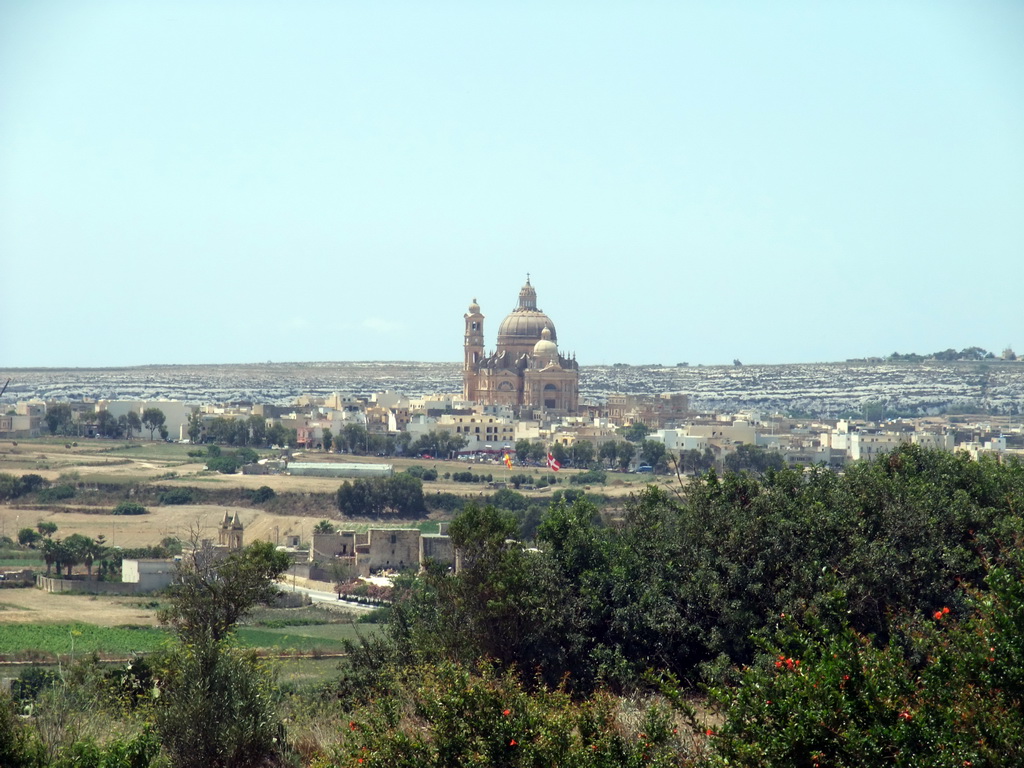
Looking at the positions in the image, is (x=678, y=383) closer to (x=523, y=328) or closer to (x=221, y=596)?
(x=523, y=328)

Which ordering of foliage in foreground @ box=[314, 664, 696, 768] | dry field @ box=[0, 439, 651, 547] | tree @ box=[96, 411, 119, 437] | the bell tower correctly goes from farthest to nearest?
the bell tower → tree @ box=[96, 411, 119, 437] → dry field @ box=[0, 439, 651, 547] → foliage in foreground @ box=[314, 664, 696, 768]

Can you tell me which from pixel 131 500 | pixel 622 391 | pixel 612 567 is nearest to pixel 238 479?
pixel 131 500

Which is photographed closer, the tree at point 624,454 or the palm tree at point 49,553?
the palm tree at point 49,553

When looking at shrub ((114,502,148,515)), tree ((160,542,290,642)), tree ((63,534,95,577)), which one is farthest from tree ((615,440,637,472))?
tree ((160,542,290,642))

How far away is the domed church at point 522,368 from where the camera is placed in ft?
342

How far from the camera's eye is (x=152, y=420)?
91.4m

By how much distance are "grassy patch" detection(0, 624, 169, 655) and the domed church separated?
64748 mm

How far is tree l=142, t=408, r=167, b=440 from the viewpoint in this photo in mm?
91250

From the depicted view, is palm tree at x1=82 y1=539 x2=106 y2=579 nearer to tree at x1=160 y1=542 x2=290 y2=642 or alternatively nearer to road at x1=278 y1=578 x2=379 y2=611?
road at x1=278 y1=578 x2=379 y2=611

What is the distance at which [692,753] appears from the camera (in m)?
13.9

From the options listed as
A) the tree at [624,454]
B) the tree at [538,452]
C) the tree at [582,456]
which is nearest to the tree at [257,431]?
the tree at [538,452]

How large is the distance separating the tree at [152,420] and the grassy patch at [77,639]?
55.9 m

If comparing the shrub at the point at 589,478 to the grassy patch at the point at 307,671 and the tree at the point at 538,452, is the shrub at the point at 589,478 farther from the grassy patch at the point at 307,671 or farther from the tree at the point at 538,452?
the grassy patch at the point at 307,671

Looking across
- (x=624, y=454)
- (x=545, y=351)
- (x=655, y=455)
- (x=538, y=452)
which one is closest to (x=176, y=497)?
(x=538, y=452)
